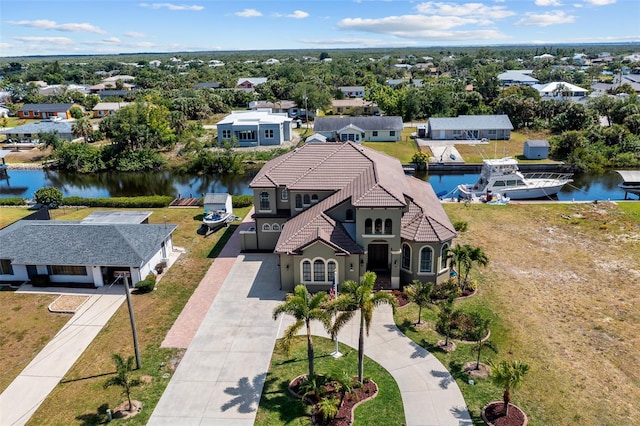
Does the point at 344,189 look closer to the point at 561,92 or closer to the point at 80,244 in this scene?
the point at 80,244

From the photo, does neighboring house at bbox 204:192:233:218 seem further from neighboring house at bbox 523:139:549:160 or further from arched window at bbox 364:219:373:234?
neighboring house at bbox 523:139:549:160

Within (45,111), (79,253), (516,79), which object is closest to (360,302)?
(79,253)

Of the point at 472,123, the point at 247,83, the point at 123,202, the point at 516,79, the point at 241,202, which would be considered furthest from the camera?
the point at 247,83

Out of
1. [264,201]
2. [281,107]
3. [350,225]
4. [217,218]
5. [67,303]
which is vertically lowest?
[67,303]

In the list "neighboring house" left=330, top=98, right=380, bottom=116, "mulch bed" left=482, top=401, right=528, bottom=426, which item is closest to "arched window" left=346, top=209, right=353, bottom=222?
"mulch bed" left=482, top=401, right=528, bottom=426

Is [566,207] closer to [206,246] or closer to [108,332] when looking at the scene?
[206,246]

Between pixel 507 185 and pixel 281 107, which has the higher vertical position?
pixel 281 107
